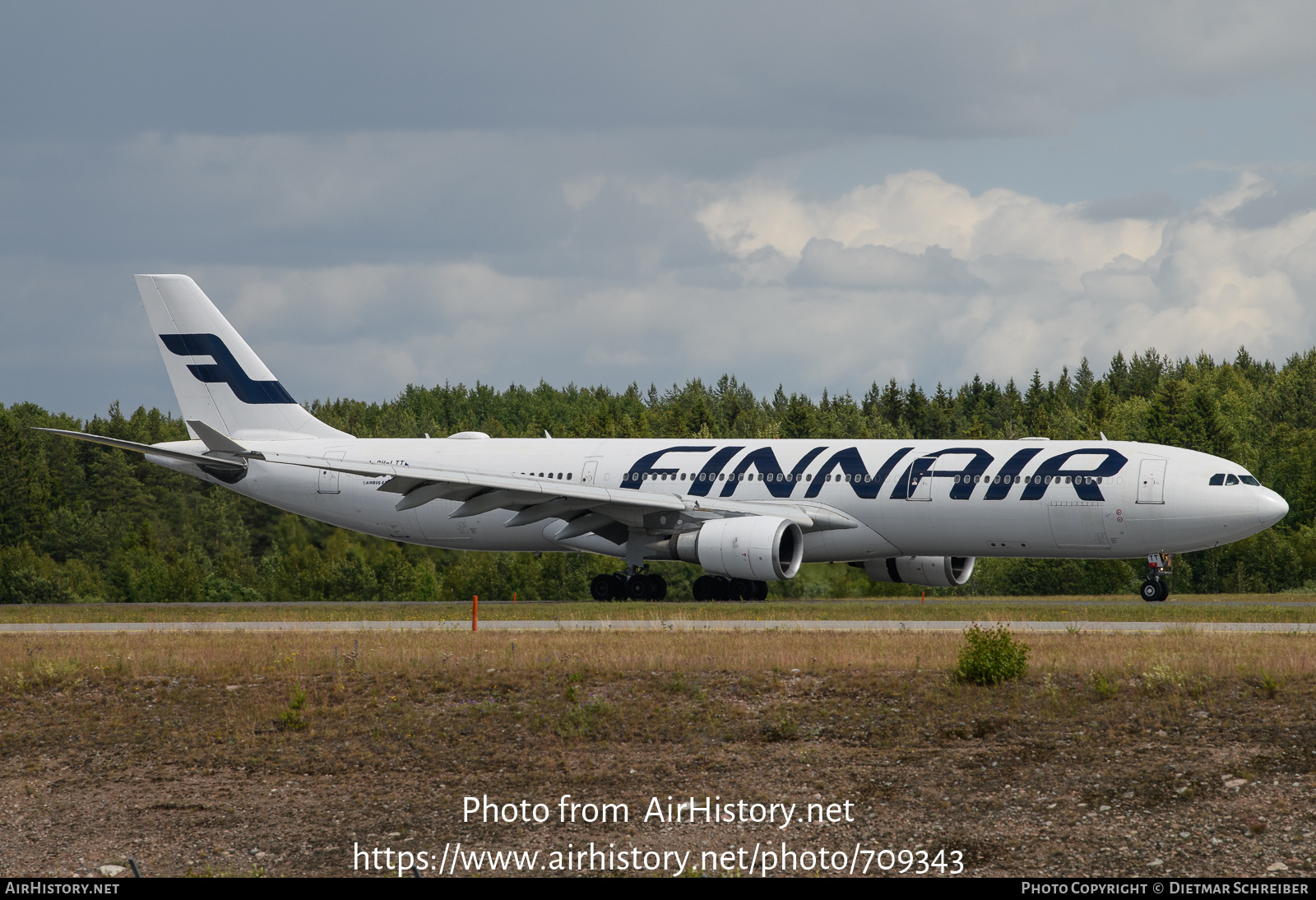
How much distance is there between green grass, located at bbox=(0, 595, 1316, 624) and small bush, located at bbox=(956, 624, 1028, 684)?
28.5 ft

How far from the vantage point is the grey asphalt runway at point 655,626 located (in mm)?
27047

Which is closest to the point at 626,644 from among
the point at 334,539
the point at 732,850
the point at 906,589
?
the point at 732,850

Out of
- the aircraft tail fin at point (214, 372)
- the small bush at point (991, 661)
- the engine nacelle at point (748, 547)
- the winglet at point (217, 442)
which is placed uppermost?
the aircraft tail fin at point (214, 372)

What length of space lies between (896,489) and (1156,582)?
6.78 m

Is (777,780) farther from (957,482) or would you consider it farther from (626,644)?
(957,482)

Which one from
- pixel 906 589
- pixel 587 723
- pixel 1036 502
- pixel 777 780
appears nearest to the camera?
pixel 777 780

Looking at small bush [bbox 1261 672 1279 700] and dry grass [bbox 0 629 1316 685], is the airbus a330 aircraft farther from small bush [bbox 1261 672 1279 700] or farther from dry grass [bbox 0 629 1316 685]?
small bush [bbox 1261 672 1279 700]

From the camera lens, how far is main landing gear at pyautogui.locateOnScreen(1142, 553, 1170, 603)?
3431 cm

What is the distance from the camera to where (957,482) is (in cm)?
3422

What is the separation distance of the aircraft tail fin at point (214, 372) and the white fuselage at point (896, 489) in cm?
258

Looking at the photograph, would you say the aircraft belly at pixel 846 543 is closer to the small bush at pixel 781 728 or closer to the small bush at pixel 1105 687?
the small bush at pixel 1105 687

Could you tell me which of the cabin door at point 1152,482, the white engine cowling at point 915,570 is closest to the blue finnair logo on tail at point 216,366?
the white engine cowling at point 915,570

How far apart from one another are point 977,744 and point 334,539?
35968 millimetres

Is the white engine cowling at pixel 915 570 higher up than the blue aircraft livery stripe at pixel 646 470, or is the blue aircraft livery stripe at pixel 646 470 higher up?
the blue aircraft livery stripe at pixel 646 470
